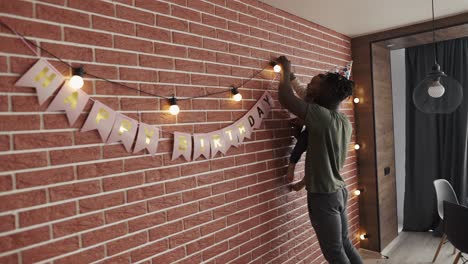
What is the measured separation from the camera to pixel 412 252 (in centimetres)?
335

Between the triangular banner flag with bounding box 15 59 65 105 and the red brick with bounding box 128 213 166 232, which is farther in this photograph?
the red brick with bounding box 128 213 166 232

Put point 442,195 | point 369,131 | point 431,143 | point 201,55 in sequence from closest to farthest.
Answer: point 201,55, point 442,195, point 369,131, point 431,143

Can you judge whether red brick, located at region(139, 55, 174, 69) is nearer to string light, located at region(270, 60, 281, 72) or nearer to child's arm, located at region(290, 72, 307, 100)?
string light, located at region(270, 60, 281, 72)

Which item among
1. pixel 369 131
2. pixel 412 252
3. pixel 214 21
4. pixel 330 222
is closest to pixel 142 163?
pixel 214 21

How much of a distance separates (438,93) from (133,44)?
1.97 m

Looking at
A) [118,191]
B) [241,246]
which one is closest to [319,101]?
[241,246]

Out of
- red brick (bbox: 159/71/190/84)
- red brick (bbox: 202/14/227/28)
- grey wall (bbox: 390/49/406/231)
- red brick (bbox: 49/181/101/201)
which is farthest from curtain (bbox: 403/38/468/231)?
red brick (bbox: 49/181/101/201)

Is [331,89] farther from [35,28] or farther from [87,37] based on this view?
[35,28]

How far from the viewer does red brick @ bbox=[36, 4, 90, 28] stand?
3.92 ft

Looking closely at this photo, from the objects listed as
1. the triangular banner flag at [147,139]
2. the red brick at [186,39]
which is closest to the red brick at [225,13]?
the red brick at [186,39]

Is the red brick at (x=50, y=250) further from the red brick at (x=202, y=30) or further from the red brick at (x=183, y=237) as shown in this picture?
the red brick at (x=202, y=30)

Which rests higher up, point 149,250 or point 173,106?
point 173,106

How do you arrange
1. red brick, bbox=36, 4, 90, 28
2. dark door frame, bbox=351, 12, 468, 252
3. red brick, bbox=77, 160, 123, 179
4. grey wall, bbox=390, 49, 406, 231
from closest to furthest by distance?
red brick, bbox=36, 4, 90, 28 → red brick, bbox=77, 160, 123, 179 → dark door frame, bbox=351, 12, 468, 252 → grey wall, bbox=390, 49, 406, 231

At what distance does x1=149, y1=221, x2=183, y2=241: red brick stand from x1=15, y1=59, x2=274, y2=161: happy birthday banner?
1.11 feet
